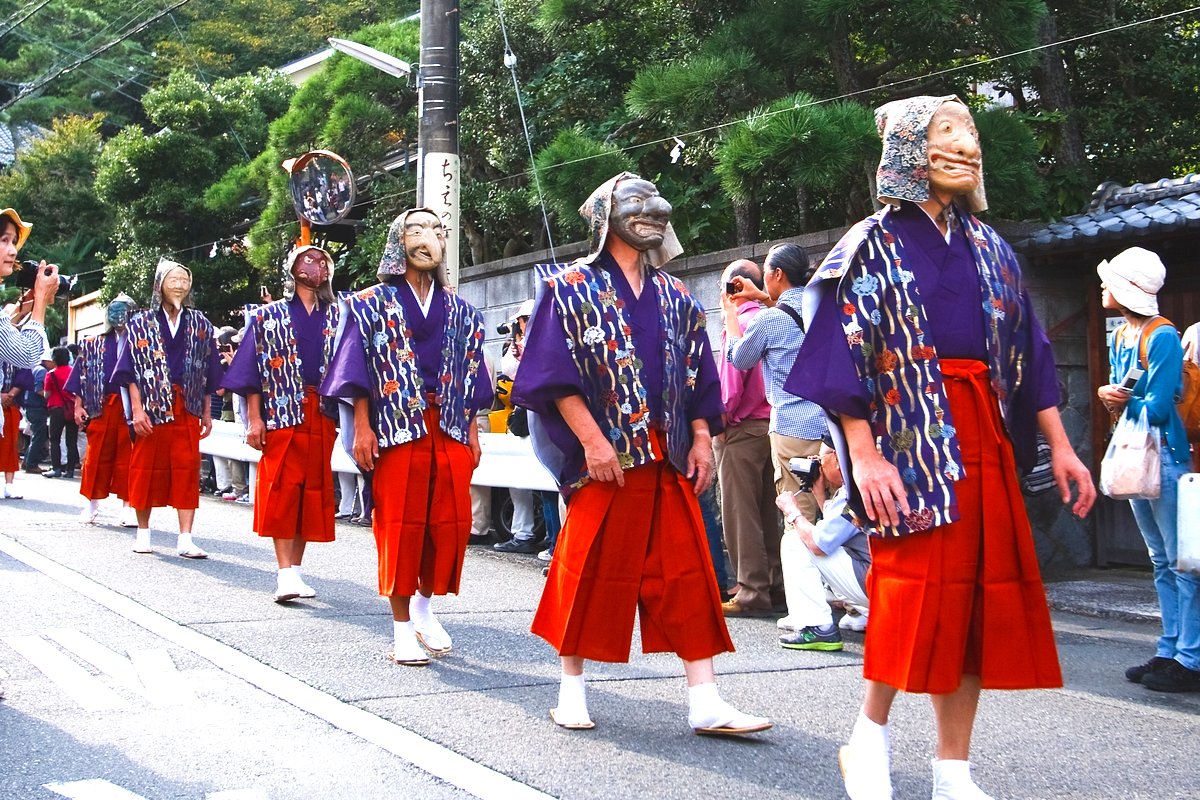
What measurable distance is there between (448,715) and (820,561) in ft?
7.10

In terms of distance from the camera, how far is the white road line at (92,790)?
12.6 ft

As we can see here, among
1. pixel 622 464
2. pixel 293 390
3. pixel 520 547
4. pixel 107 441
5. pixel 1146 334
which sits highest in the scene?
pixel 1146 334

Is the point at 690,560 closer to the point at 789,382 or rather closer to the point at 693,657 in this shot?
the point at 693,657

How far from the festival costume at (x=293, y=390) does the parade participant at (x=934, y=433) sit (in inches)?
193

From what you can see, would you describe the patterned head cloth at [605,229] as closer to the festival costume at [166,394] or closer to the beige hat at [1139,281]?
the beige hat at [1139,281]

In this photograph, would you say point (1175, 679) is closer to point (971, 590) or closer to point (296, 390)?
point (971, 590)

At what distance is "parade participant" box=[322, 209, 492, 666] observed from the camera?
6086 mm

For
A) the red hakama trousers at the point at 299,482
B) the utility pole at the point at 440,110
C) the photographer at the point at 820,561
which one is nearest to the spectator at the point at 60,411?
the utility pole at the point at 440,110

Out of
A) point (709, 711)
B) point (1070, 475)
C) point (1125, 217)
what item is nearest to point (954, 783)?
point (1070, 475)

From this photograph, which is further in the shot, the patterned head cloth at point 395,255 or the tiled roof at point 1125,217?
the tiled roof at point 1125,217

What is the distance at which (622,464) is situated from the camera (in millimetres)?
4621

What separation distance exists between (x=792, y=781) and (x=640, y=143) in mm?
9408

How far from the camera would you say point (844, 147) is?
8.87 metres

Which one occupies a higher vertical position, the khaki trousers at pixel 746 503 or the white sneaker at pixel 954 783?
the khaki trousers at pixel 746 503
